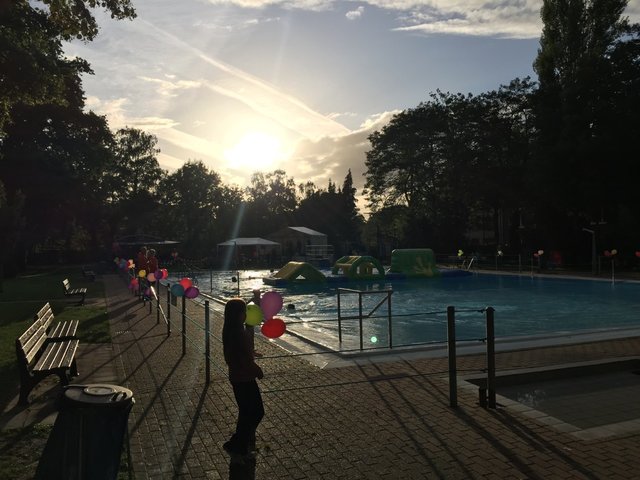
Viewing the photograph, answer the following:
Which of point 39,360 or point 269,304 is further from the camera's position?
point 39,360

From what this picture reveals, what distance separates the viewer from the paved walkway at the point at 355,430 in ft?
14.9

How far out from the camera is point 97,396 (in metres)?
3.59

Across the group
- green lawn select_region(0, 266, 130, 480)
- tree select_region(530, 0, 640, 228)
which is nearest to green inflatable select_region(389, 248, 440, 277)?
tree select_region(530, 0, 640, 228)

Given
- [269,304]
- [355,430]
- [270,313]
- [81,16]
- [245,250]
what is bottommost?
[355,430]

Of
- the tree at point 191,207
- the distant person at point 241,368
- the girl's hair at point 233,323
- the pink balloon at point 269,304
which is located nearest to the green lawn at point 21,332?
the distant person at point 241,368

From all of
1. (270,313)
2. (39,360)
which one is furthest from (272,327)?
(39,360)

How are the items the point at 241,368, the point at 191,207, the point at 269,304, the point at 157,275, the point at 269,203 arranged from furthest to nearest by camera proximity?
the point at 269,203 → the point at 191,207 → the point at 157,275 → the point at 269,304 → the point at 241,368

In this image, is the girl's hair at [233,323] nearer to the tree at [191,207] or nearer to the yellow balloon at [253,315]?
the yellow balloon at [253,315]

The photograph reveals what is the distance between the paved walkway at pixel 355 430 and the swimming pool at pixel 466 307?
118 centimetres

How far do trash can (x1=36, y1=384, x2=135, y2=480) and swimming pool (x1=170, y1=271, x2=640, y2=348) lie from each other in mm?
4879

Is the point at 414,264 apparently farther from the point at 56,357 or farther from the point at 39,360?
the point at 39,360

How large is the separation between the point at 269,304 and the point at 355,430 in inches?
66.6

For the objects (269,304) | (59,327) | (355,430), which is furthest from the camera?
(59,327)

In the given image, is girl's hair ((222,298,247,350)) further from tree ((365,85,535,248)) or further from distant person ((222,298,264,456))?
tree ((365,85,535,248))
